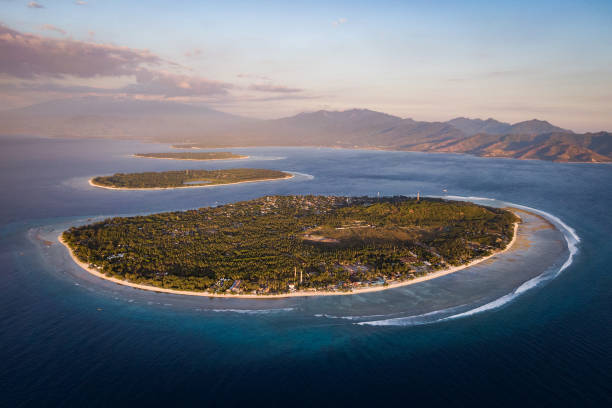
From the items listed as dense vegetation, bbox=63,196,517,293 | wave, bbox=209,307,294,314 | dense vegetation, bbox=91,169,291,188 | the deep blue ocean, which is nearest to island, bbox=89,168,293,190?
dense vegetation, bbox=91,169,291,188

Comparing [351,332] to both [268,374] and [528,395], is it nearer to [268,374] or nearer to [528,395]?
[268,374]

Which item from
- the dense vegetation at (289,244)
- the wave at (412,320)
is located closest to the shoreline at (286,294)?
the dense vegetation at (289,244)

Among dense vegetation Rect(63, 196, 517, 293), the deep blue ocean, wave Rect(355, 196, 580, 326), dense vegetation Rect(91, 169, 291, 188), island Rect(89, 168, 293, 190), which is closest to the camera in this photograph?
the deep blue ocean

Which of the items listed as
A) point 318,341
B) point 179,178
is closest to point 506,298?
point 318,341

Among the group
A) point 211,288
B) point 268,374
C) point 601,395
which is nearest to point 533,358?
point 601,395

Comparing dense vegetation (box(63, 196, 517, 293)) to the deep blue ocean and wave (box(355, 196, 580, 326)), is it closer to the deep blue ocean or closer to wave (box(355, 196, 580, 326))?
the deep blue ocean

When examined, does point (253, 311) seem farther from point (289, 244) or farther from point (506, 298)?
point (506, 298)
